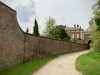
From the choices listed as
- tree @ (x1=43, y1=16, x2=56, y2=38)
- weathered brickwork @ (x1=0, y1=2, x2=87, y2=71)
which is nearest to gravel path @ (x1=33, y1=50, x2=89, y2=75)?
weathered brickwork @ (x1=0, y1=2, x2=87, y2=71)

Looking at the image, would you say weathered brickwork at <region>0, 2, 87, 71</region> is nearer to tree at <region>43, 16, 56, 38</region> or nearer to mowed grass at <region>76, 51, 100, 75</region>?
mowed grass at <region>76, 51, 100, 75</region>

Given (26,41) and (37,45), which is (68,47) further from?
(26,41)

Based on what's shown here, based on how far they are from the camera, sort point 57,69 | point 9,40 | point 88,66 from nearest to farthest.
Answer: point 9,40, point 57,69, point 88,66

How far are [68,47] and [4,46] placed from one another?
59.1 ft

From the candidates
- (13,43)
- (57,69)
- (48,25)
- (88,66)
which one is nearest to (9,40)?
(13,43)

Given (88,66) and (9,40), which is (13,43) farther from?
(88,66)

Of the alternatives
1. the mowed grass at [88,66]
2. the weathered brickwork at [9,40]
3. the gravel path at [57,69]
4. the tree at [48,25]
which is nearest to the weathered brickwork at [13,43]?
the weathered brickwork at [9,40]

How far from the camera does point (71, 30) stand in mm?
62281

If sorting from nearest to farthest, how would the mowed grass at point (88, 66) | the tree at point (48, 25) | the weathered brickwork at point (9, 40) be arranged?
the weathered brickwork at point (9, 40) < the mowed grass at point (88, 66) < the tree at point (48, 25)

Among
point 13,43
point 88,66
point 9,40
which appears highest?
point 9,40

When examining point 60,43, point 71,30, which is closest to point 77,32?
point 71,30

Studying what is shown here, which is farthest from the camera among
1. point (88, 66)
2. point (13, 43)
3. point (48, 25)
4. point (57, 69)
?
point (48, 25)

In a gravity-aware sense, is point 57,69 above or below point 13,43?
below

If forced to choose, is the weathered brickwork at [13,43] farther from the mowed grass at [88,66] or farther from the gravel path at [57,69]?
the mowed grass at [88,66]
